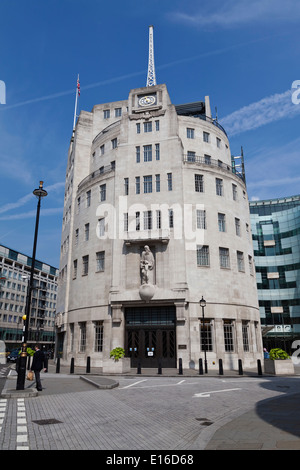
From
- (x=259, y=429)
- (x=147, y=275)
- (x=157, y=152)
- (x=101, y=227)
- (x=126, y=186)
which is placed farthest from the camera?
(x=101, y=227)

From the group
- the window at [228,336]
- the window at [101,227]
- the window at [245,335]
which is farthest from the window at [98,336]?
the window at [245,335]

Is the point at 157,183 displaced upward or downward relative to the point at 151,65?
downward

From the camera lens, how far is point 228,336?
107 feet

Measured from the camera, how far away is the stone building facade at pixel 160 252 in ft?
104

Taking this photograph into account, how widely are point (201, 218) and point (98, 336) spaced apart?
52.5 feet

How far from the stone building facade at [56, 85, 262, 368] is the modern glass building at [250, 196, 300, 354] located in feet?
130

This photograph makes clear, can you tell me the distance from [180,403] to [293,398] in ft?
15.1

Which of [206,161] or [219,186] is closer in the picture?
[219,186]

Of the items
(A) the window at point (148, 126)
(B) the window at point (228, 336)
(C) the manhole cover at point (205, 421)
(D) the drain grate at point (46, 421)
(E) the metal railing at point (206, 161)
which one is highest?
(A) the window at point (148, 126)

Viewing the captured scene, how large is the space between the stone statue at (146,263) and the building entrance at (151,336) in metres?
3.26

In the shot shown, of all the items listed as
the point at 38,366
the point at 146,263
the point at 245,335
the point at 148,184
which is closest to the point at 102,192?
the point at 148,184

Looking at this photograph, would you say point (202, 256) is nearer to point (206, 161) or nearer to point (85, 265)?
point (206, 161)

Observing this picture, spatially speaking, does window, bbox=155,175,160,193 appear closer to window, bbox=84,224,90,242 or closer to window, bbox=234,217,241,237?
window, bbox=234,217,241,237

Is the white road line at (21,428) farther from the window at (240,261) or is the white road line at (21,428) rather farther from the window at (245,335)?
the window at (240,261)
